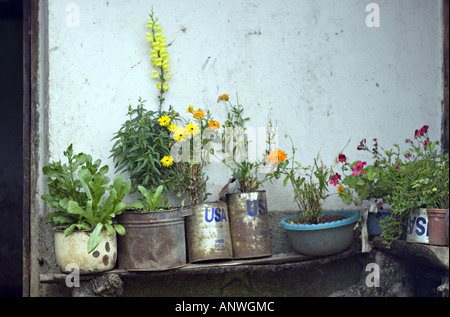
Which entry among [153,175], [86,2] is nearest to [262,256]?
[153,175]

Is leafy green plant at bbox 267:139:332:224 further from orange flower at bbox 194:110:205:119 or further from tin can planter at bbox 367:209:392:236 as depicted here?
orange flower at bbox 194:110:205:119

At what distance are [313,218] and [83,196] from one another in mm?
1547

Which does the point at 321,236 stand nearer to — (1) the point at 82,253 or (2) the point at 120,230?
(2) the point at 120,230

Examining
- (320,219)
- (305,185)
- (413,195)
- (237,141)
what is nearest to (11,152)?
(237,141)

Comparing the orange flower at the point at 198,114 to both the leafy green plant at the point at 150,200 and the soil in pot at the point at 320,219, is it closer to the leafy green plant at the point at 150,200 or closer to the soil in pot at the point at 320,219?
the leafy green plant at the point at 150,200

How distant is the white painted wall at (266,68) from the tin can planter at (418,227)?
2.40ft

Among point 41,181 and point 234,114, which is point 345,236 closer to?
point 234,114

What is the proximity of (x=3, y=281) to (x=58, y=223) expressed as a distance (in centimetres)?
282

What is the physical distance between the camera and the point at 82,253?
11.5 ft

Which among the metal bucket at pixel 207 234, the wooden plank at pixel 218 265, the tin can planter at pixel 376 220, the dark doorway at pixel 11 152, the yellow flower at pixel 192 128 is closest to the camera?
the wooden plank at pixel 218 265

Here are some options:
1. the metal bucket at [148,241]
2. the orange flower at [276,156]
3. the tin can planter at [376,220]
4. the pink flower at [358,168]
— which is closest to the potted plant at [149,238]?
the metal bucket at [148,241]

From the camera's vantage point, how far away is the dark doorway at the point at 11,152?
6.14 m

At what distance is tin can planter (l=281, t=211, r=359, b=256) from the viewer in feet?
12.4

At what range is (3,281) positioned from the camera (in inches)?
240
